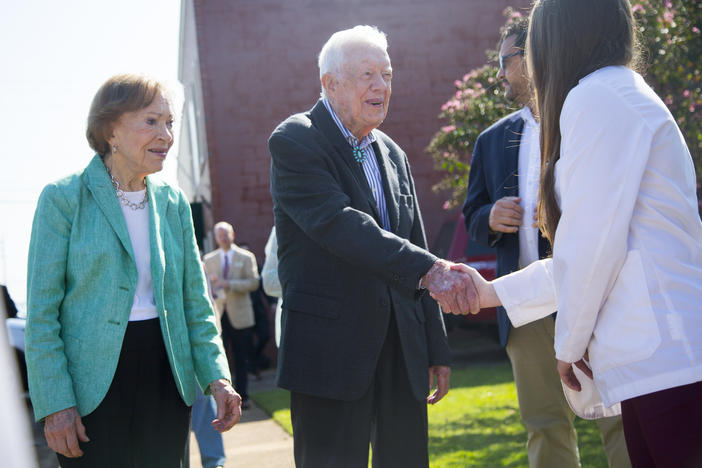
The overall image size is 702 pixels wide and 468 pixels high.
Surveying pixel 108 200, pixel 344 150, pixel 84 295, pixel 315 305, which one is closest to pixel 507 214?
pixel 344 150

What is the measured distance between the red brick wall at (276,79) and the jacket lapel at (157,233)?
1221 centimetres

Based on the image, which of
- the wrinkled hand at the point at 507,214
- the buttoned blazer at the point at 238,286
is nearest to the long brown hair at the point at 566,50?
the wrinkled hand at the point at 507,214

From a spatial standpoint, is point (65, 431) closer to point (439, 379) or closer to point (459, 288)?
point (459, 288)

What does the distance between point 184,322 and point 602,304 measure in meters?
1.58

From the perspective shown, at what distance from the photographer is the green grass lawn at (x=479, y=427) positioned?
551cm

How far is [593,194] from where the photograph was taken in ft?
6.85

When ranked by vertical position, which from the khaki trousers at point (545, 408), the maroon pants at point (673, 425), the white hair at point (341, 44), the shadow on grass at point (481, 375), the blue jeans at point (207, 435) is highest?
the white hair at point (341, 44)

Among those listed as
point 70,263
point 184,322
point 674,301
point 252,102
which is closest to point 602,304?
point 674,301

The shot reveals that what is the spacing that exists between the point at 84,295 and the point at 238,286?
263 inches

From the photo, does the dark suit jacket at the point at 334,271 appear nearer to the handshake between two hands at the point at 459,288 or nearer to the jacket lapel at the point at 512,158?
the handshake between two hands at the point at 459,288

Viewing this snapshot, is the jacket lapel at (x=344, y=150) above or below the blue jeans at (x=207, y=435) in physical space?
above

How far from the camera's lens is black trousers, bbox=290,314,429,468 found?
9.87ft

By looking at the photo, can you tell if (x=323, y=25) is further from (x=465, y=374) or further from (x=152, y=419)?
(x=152, y=419)

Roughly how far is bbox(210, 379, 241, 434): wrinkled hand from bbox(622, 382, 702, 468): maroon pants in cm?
153
